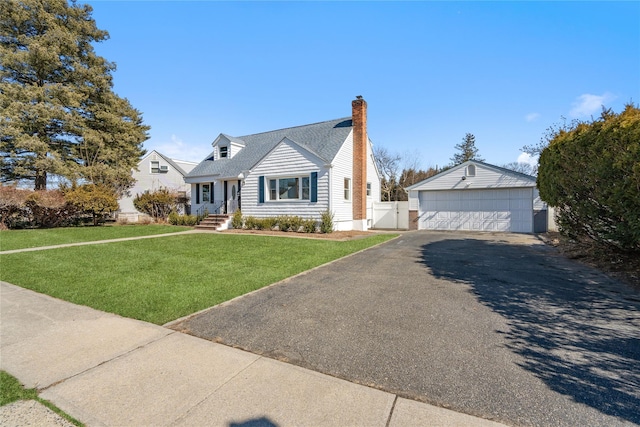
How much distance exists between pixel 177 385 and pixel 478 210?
1854cm

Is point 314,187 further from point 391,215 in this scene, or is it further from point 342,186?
point 391,215

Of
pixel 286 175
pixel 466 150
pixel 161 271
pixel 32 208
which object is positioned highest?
pixel 466 150

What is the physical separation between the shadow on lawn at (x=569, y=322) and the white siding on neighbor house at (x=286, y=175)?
835 cm

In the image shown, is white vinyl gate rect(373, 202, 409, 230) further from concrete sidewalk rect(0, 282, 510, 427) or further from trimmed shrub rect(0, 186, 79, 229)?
trimmed shrub rect(0, 186, 79, 229)

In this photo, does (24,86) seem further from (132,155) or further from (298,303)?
(298,303)

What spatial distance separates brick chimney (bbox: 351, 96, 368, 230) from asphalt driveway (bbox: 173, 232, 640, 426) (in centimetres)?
1091


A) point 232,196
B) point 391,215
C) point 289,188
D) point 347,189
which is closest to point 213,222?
point 232,196

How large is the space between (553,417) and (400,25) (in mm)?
10742

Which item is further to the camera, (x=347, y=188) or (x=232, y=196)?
(x=232, y=196)

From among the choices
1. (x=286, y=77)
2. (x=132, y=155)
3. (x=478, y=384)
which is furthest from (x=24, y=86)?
(x=478, y=384)

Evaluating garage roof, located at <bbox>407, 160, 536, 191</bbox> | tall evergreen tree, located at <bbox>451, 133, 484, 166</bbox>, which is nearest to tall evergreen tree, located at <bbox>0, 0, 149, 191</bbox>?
garage roof, located at <bbox>407, 160, 536, 191</bbox>

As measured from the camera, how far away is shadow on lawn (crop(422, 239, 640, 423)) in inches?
101

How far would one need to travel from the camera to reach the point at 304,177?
1609 cm

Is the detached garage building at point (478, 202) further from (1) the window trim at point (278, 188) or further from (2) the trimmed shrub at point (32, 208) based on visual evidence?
(2) the trimmed shrub at point (32, 208)
